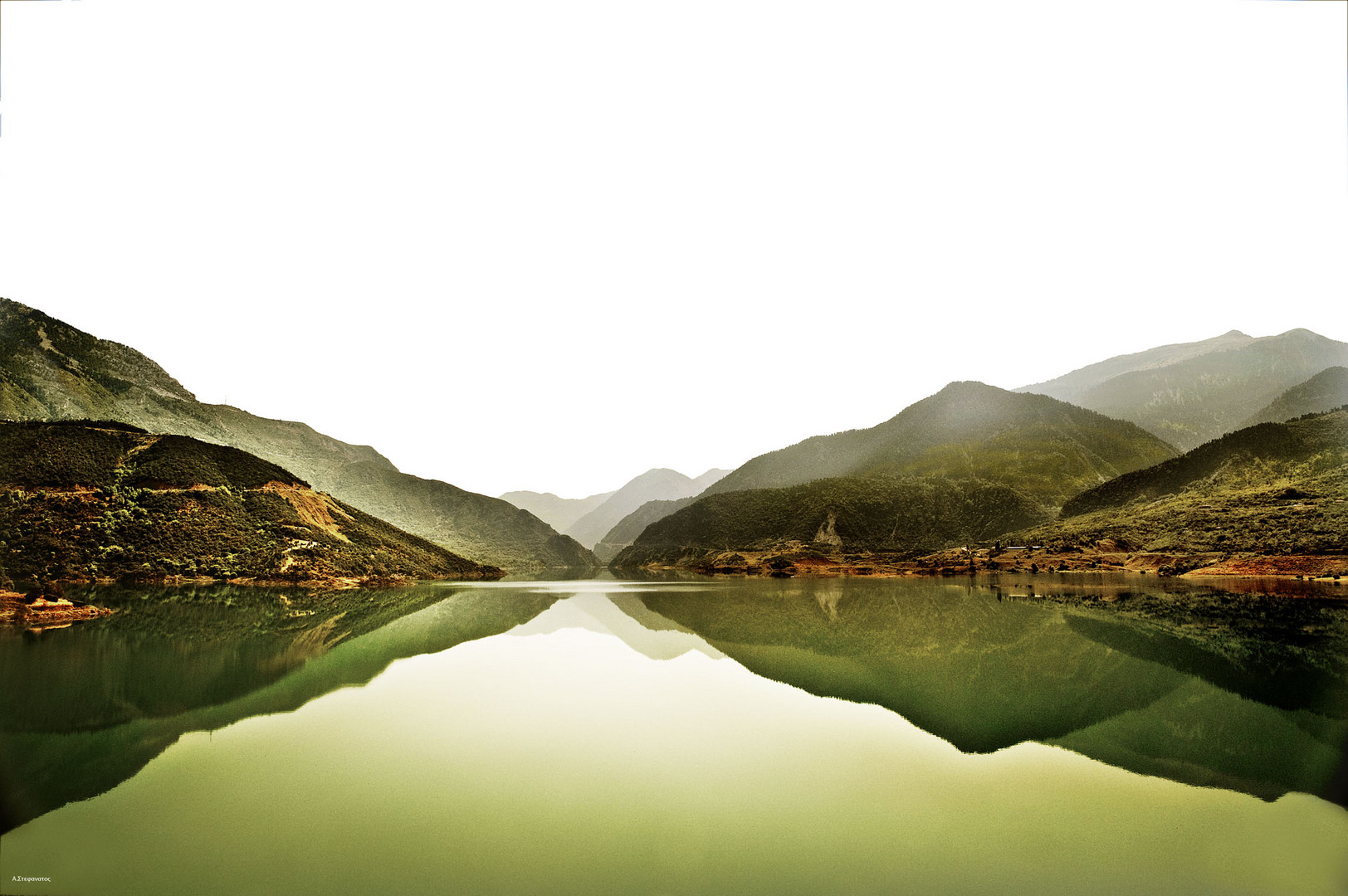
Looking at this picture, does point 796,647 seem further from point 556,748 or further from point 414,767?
point 414,767

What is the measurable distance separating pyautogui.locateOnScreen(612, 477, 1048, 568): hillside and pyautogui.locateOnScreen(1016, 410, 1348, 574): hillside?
2168 centimetres

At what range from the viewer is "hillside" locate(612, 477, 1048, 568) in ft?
443

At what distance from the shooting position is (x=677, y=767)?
12.5 meters

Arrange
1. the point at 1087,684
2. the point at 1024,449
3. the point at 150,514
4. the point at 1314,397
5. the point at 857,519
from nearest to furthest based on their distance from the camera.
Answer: the point at 1087,684, the point at 150,514, the point at 857,519, the point at 1314,397, the point at 1024,449

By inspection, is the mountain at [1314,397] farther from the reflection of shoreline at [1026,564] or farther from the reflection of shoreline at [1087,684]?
the reflection of shoreline at [1087,684]

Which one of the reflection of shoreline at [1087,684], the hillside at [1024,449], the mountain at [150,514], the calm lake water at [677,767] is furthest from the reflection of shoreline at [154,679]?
the hillside at [1024,449]

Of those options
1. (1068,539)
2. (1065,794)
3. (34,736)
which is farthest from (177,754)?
(1068,539)

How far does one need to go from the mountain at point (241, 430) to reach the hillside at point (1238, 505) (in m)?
128

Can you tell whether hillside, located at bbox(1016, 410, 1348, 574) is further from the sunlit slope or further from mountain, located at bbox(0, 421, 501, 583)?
mountain, located at bbox(0, 421, 501, 583)

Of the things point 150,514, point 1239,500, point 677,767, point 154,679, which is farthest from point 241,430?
point 1239,500

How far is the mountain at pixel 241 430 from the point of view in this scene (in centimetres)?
8812

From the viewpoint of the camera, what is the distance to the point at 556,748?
45.0 ft

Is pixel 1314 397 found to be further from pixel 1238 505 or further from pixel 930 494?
pixel 1238 505

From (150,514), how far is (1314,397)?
737 feet
